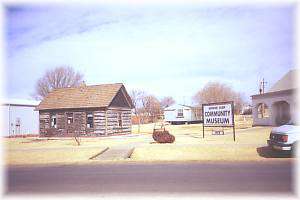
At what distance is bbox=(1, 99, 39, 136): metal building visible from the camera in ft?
105

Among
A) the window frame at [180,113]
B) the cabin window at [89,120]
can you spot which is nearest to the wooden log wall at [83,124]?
the cabin window at [89,120]

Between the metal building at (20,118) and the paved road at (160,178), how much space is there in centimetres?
2044

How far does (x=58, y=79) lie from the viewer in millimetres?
34375

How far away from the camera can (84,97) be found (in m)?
28.0

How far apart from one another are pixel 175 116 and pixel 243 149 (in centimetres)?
3401

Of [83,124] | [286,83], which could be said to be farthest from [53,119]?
[286,83]

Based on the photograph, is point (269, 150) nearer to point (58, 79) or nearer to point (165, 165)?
point (165, 165)

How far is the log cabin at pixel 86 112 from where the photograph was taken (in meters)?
26.9

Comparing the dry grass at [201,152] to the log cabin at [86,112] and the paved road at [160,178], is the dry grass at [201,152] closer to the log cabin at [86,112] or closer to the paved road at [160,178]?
the paved road at [160,178]

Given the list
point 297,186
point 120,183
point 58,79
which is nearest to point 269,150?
point 297,186

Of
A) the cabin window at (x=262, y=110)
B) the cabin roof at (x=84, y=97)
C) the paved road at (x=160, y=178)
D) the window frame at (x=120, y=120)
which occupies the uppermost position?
the cabin roof at (x=84, y=97)

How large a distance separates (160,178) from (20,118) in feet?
91.0

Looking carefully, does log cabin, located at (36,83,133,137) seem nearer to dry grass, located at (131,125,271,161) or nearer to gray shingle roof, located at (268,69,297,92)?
dry grass, located at (131,125,271,161)

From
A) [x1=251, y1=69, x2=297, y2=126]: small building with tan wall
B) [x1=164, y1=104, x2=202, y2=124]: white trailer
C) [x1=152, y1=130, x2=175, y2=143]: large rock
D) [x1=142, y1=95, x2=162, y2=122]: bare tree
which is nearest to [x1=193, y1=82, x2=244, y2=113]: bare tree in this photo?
[x1=251, y1=69, x2=297, y2=126]: small building with tan wall
